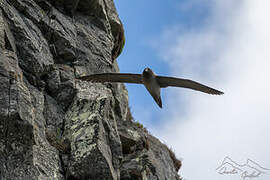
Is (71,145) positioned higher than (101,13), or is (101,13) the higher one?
(101,13)

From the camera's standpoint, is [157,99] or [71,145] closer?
[71,145]

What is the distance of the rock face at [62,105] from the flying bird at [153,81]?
360 millimetres

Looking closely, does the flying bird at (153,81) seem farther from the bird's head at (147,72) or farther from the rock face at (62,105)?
the rock face at (62,105)

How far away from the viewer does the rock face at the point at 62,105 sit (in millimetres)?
6473

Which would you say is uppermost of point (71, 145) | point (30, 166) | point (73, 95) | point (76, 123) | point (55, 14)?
point (55, 14)

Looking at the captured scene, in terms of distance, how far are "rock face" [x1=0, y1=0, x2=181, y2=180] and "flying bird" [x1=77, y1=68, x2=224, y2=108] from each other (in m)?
0.36

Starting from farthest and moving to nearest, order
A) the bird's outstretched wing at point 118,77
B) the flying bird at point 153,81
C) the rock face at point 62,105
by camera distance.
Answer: the flying bird at point 153,81 → the bird's outstretched wing at point 118,77 → the rock face at point 62,105

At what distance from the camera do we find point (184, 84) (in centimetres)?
1008

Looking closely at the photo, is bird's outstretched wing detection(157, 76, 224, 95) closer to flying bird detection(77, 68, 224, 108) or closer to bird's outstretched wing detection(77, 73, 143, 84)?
flying bird detection(77, 68, 224, 108)

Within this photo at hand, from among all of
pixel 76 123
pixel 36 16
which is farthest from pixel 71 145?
pixel 36 16

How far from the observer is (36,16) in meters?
9.82

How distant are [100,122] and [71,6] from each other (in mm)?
5124

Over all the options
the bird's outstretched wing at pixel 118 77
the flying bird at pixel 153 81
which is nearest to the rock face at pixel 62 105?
the bird's outstretched wing at pixel 118 77

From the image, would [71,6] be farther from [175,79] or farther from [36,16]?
[175,79]
